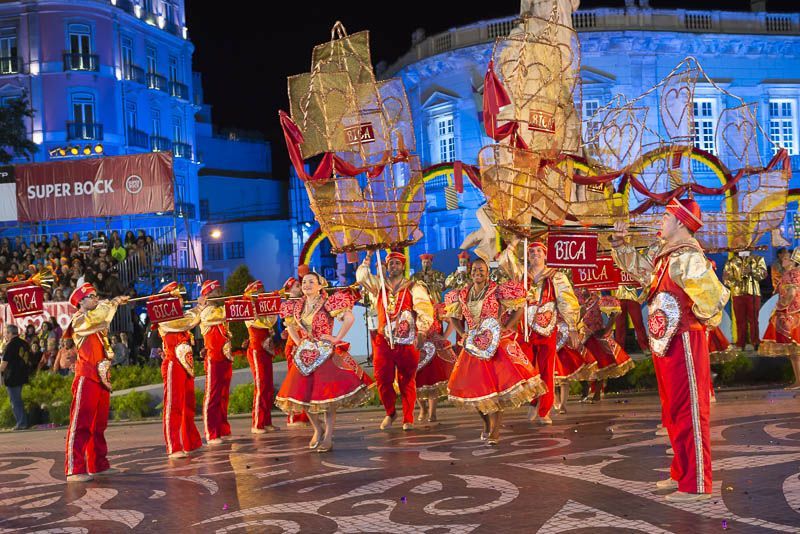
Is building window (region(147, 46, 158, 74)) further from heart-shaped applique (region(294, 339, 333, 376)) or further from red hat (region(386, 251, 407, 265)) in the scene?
heart-shaped applique (region(294, 339, 333, 376))

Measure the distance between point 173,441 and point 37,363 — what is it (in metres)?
8.98

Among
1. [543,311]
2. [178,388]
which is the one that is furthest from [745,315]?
[178,388]

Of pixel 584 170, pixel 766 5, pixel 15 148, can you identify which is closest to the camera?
pixel 584 170

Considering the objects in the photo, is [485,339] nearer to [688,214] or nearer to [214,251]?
[688,214]

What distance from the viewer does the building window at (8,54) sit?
134ft

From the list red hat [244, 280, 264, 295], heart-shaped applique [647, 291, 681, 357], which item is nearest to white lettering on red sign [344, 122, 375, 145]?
red hat [244, 280, 264, 295]

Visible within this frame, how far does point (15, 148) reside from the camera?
117 feet

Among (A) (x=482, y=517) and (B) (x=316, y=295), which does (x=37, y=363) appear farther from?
(A) (x=482, y=517)

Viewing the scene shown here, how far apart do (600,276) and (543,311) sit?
43.3 inches

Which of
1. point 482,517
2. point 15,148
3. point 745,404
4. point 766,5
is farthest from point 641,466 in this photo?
point 766,5

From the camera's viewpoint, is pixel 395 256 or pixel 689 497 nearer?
pixel 689 497

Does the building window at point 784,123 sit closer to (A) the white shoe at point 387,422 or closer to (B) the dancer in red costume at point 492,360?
(A) the white shoe at point 387,422

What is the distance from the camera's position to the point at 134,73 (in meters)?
42.4

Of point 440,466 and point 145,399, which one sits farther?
point 145,399
